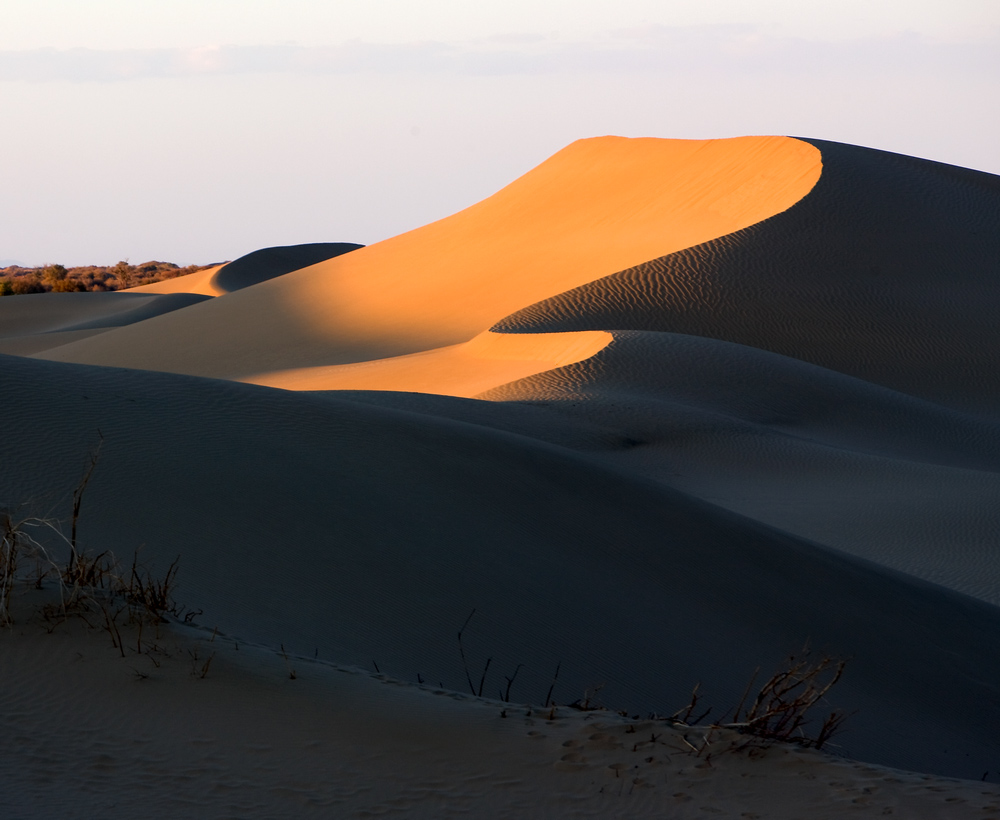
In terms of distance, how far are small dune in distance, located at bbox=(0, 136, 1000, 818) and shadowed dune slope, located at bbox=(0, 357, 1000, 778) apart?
0.08ft

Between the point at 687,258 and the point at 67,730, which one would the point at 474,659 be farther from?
the point at 687,258

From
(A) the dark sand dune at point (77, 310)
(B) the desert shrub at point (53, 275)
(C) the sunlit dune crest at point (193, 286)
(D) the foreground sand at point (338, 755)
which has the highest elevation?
(B) the desert shrub at point (53, 275)

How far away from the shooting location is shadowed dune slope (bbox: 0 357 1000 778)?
5.41m

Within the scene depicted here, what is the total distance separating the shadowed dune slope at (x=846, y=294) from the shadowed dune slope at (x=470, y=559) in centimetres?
1216

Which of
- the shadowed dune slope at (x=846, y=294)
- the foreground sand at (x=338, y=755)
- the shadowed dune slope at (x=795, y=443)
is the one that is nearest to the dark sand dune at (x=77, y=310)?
the shadowed dune slope at (x=846, y=294)

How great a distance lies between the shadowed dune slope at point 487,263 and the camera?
81.6 feet

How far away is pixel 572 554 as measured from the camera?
708 cm

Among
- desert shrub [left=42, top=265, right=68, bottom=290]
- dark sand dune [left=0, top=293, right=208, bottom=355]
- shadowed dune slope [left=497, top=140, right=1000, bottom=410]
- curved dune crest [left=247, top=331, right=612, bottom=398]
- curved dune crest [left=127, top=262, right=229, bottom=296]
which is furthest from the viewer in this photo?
desert shrub [left=42, top=265, right=68, bottom=290]

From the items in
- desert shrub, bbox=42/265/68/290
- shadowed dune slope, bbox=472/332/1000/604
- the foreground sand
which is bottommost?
shadowed dune slope, bbox=472/332/1000/604

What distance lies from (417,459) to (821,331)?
15.7 meters

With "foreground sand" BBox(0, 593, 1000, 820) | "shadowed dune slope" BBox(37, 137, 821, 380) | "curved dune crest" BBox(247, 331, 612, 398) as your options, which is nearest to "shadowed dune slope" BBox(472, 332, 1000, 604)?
"curved dune crest" BBox(247, 331, 612, 398)

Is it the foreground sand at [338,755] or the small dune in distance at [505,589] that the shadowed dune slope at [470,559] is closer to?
the small dune in distance at [505,589]

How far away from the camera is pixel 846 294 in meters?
23.0

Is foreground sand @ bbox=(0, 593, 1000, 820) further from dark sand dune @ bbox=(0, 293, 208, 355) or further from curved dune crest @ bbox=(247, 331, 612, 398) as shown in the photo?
dark sand dune @ bbox=(0, 293, 208, 355)
